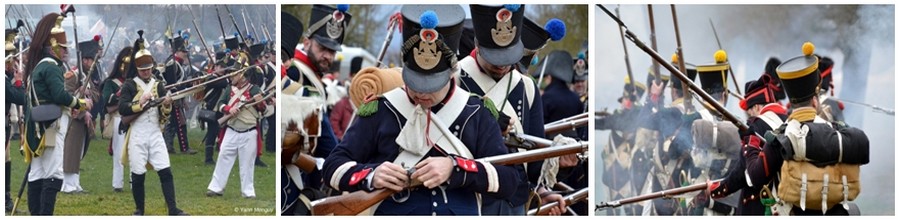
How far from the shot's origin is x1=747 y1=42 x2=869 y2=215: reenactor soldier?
310 inches

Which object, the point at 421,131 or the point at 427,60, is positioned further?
the point at 421,131

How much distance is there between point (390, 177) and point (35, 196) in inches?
108

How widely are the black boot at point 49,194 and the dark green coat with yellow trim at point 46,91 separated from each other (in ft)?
0.80

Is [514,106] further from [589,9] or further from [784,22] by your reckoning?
[784,22]

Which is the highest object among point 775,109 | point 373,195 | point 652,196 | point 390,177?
point 775,109

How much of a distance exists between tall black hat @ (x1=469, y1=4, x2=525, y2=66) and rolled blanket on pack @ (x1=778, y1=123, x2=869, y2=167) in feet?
4.78

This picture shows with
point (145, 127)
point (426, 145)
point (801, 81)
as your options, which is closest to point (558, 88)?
point (801, 81)

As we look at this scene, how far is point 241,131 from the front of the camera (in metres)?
8.98

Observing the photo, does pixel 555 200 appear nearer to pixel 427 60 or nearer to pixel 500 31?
pixel 500 31

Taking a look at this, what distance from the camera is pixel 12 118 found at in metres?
8.68

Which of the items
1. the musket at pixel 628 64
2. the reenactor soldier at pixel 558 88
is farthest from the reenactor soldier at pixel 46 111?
the reenactor soldier at pixel 558 88

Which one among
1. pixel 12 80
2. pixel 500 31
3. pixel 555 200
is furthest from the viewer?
pixel 555 200

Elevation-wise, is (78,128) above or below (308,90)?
below

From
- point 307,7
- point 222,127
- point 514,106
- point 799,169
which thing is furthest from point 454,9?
point 307,7
